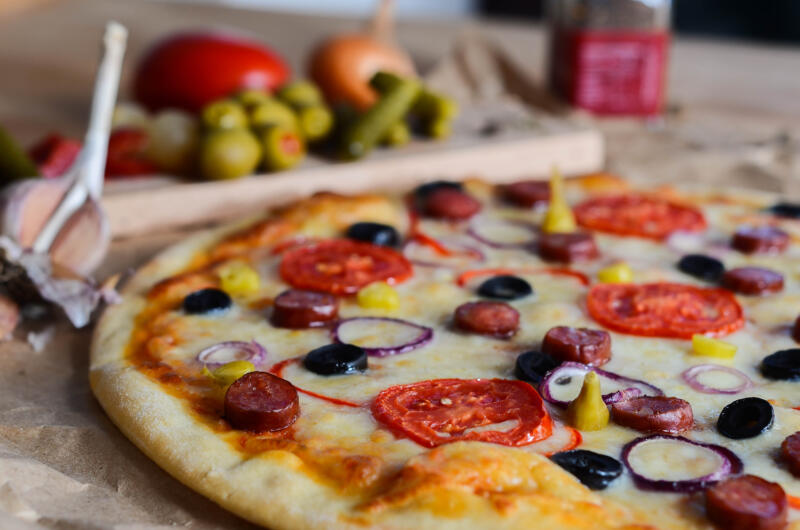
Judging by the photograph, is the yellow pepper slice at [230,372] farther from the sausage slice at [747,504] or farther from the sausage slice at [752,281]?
the sausage slice at [752,281]

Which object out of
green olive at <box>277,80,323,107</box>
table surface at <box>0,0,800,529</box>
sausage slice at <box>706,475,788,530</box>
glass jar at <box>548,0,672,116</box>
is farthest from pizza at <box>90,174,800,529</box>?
glass jar at <box>548,0,672,116</box>

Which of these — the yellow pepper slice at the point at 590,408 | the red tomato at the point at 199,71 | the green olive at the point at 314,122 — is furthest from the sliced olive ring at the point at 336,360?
the red tomato at the point at 199,71

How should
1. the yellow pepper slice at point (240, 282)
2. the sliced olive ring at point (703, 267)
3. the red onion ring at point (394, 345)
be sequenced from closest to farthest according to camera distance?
the red onion ring at point (394, 345) → the yellow pepper slice at point (240, 282) → the sliced olive ring at point (703, 267)

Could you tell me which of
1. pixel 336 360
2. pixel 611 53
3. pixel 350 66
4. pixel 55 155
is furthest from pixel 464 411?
pixel 350 66

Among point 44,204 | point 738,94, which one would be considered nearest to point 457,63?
point 738,94

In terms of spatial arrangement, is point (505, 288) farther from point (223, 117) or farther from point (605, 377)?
point (223, 117)
